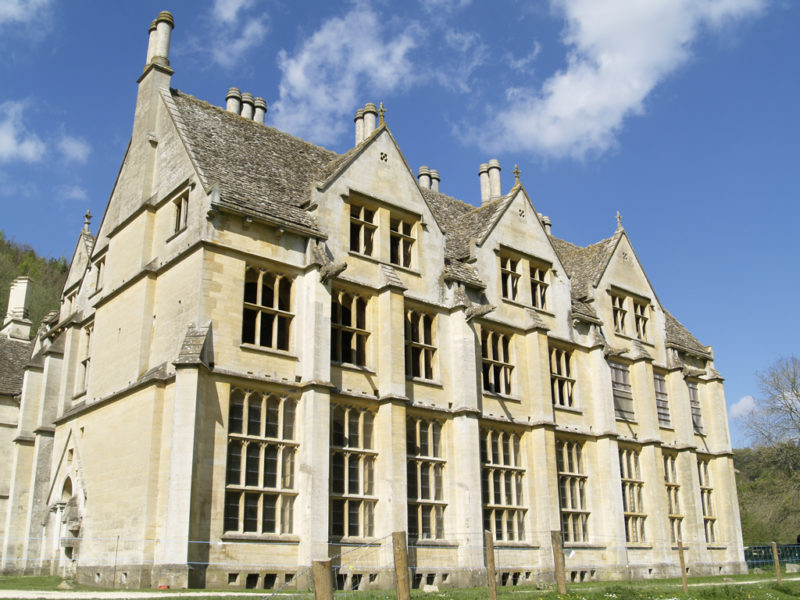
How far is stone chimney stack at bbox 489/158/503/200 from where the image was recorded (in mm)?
37969

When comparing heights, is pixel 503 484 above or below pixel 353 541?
above

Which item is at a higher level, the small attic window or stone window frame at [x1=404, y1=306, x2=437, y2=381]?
the small attic window

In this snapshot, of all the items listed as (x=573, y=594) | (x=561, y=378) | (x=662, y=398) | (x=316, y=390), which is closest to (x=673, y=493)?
(x=662, y=398)

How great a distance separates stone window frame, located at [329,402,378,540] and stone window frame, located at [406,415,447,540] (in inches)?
63.9

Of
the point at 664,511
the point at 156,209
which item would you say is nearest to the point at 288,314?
the point at 156,209

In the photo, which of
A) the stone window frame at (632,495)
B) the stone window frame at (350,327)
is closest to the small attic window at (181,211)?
the stone window frame at (350,327)

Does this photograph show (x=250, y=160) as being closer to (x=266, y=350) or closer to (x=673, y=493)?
(x=266, y=350)

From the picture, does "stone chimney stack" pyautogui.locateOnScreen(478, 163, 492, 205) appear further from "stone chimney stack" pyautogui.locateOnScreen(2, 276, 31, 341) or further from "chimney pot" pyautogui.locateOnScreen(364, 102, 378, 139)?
"stone chimney stack" pyautogui.locateOnScreen(2, 276, 31, 341)

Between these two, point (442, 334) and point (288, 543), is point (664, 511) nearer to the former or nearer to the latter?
point (442, 334)

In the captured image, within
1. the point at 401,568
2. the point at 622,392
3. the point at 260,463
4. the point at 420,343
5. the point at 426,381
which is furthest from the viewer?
the point at 622,392

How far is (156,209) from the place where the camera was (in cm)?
2550

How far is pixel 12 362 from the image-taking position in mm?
36844

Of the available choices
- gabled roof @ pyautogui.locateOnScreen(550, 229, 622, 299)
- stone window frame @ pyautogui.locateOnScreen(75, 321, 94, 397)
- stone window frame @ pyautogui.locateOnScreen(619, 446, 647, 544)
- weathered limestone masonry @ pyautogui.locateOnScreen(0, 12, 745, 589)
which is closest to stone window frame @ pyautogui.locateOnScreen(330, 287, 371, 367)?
weathered limestone masonry @ pyautogui.locateOnScreen(0, 12, 745, 589)

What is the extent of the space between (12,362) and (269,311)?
2043 cm
